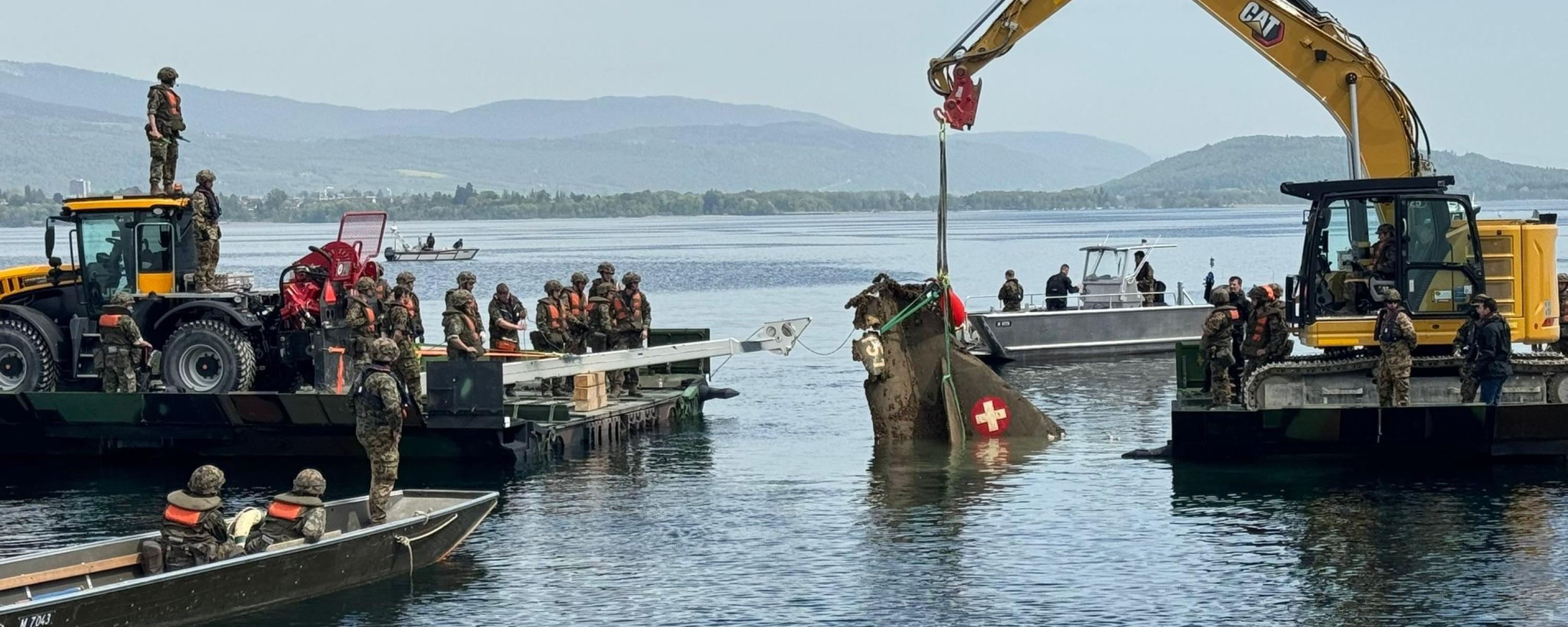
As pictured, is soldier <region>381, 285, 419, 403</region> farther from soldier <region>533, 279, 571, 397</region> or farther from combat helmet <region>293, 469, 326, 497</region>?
combat helmet <region>293, 469, 326, 497</region>

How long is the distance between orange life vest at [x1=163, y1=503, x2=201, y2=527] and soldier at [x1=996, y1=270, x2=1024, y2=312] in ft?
82.4

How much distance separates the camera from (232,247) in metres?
150

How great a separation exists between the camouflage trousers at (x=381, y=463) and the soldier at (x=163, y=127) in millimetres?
7704

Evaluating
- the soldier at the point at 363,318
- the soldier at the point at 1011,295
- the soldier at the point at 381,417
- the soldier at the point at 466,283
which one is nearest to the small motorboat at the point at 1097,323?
the soldier at the point at 1011,295

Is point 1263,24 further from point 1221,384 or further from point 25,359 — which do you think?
point 25,359

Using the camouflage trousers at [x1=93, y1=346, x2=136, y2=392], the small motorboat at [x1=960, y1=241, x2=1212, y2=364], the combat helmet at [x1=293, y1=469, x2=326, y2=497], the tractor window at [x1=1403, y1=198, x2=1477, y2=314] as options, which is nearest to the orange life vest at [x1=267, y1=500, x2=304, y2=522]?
the combat helmet at [x1=293, y1=469, x2=326, y2=497]

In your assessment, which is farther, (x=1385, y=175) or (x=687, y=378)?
(x=687, y=378)

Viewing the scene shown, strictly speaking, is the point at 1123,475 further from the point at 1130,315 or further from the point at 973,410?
the point at 1130,315

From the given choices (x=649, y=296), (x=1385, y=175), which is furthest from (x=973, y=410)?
(x=649, y=296)

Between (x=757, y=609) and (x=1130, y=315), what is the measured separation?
80.9 feet

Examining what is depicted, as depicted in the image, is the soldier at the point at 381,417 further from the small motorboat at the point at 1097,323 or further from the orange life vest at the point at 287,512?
the small motorboat at the point at 1097,323

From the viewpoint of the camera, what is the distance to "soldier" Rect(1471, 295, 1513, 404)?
21719 mm

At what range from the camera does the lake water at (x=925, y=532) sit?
17.1 meters

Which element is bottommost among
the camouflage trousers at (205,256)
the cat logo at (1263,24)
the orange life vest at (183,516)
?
the orange life vest at (183,516)
